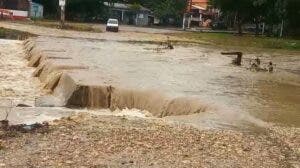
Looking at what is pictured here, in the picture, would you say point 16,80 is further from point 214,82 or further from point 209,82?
point 214,82

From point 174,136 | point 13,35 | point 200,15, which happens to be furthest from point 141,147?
point 200,15

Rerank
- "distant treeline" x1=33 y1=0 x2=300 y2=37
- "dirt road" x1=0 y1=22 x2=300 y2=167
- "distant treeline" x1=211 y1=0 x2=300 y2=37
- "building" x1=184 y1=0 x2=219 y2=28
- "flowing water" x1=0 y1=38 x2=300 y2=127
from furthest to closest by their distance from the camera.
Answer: "building" x1=184 y1=0 x2=219 y2=28, "distant treeline" x1=33 y1=0 x2=300 y2=37, "distant treeline" x1=211 y1=0 x2=300 y2=37, "flowing water" x1=0 y1=38 x2=300 y2=127, "dirt road" x1=0 y1=22 x2=300 y2=167

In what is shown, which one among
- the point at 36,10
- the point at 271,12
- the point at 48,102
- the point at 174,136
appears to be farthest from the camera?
the point at 36,10

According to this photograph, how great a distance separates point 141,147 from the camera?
32.6 ft

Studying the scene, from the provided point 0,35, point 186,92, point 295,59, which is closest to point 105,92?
point 186,92

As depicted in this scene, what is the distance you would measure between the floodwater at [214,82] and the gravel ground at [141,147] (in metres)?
1.38

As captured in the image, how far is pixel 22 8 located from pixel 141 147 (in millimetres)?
67899

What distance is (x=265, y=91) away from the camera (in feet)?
64.8

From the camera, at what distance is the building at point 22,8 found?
70.7 m

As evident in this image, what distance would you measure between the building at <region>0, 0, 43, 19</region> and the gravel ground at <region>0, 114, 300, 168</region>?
6031cm

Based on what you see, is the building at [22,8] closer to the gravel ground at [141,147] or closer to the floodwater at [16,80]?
the floodwater at [16,80]

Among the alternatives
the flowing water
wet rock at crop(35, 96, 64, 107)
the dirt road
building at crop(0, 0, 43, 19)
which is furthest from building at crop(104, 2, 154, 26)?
wet rock at crop(35, 96, 64, 107)

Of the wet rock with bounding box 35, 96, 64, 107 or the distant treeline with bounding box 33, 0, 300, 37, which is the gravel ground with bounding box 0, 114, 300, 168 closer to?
the wet rock with bounding box 35, 96, 64, 107

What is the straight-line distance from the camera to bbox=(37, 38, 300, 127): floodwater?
1422cm
